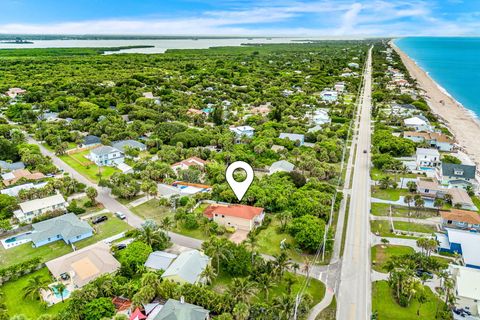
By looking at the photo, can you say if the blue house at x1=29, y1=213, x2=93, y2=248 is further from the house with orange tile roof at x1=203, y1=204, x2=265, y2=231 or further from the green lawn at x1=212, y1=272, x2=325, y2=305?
the green lawn at x1=212, y1=272, x2=325, y2=305

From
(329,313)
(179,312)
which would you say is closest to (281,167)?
(329,313)

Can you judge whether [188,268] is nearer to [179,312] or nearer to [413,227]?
[179,312]

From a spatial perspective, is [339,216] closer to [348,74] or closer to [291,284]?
[291,284]

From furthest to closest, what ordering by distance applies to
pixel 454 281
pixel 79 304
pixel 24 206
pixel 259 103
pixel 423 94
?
pixel 423 94 → pixel 259 103 → pixel 24 206 → pixel 454 281 → pixel 79 304

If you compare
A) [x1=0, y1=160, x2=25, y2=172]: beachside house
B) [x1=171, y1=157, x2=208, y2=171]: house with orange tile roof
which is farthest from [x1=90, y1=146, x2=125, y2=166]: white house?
[x1=171, y1=157, x2=208, y2=171]: house with orange tile roof

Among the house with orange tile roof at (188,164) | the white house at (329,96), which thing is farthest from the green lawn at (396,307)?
the white house at (329,96)

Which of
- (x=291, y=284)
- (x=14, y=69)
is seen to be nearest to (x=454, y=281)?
(x=291, y=284)
